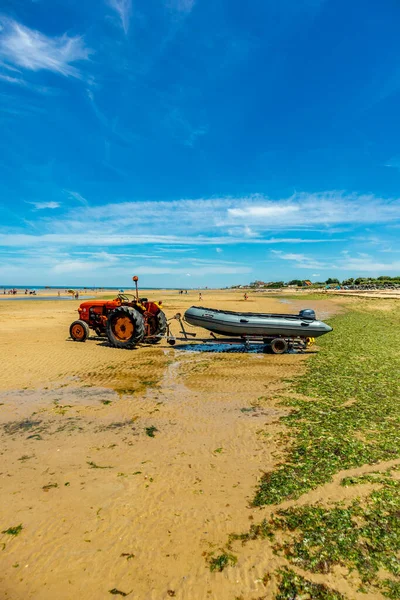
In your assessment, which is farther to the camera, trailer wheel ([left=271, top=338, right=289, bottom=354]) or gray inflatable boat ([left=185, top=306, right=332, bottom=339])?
trailer wheel ([left=271, top=338, right=289, bottom=354])

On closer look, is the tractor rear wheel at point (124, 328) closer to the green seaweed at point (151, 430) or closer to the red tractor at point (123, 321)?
the red tractor at point (123, 321)

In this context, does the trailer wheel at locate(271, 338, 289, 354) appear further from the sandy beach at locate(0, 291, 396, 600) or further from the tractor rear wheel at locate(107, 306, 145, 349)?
the tractor rear wheel at locate(107, 306, 145, 349)

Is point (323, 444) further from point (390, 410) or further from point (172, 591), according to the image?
point (172, 591)

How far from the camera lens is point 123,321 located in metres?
12.9

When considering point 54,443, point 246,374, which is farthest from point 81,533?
point 246,374

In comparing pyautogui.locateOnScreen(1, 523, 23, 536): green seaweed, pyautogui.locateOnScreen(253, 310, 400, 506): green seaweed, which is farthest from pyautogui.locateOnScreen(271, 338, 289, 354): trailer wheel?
pyautogui.locateOnScreen(1, 523, 23, 536): green seaweed

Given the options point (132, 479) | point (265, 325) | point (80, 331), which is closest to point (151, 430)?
point (132, 479)

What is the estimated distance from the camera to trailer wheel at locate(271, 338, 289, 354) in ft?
39.7

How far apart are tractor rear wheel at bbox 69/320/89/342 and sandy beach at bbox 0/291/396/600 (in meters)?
4.81

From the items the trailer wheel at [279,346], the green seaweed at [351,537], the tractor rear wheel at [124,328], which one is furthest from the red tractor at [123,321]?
the green seaweed at [351,537]

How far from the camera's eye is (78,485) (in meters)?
4.25

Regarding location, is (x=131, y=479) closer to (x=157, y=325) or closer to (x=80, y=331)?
(x=157, y=325)

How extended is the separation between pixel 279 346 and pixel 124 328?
6034mm

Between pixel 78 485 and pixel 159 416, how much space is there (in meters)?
2.42
